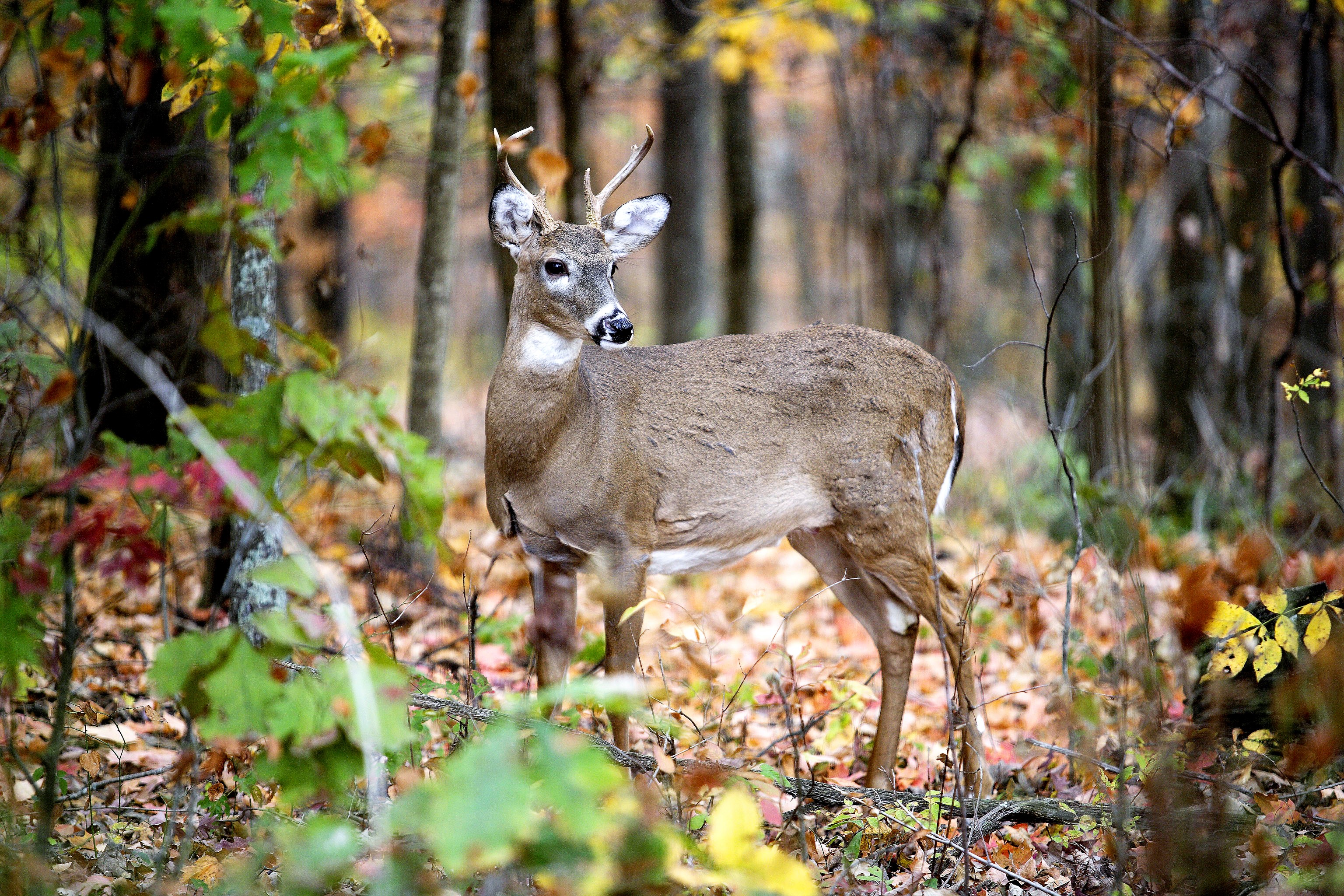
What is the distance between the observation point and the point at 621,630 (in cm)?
443

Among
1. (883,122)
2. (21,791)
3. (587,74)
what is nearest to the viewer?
(21,791)

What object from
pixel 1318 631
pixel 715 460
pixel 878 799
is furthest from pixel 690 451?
pixel 1318 631

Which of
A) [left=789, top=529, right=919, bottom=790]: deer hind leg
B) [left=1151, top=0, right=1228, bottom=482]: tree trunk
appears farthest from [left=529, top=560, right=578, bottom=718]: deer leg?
[left=1151, top=0, right=1228, bottom=482]: tree trunk

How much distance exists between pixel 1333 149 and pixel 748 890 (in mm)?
7248

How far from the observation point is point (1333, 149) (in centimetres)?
725

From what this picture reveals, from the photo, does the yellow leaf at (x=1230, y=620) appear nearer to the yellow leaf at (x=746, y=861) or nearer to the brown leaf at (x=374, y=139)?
the yellow leaf at (x=746, y=861)

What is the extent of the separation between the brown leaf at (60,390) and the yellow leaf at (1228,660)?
11.9 ft

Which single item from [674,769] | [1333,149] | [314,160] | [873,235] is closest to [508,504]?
[674,769]

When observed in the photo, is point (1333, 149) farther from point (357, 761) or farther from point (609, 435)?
point (357, 761)

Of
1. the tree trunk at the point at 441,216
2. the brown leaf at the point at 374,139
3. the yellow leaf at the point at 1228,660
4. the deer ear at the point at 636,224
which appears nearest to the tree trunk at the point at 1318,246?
the yellow leaf at the point at 1228,660

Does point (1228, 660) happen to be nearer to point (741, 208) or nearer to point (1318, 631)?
point (1318, 631)

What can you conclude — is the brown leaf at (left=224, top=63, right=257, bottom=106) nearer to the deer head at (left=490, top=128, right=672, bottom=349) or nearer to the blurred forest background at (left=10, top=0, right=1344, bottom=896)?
the blurred forest background at (left=10, top=0, right=1344, bottom=896)

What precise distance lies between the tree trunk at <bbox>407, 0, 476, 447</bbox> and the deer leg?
2128 mm

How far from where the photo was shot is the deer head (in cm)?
429
